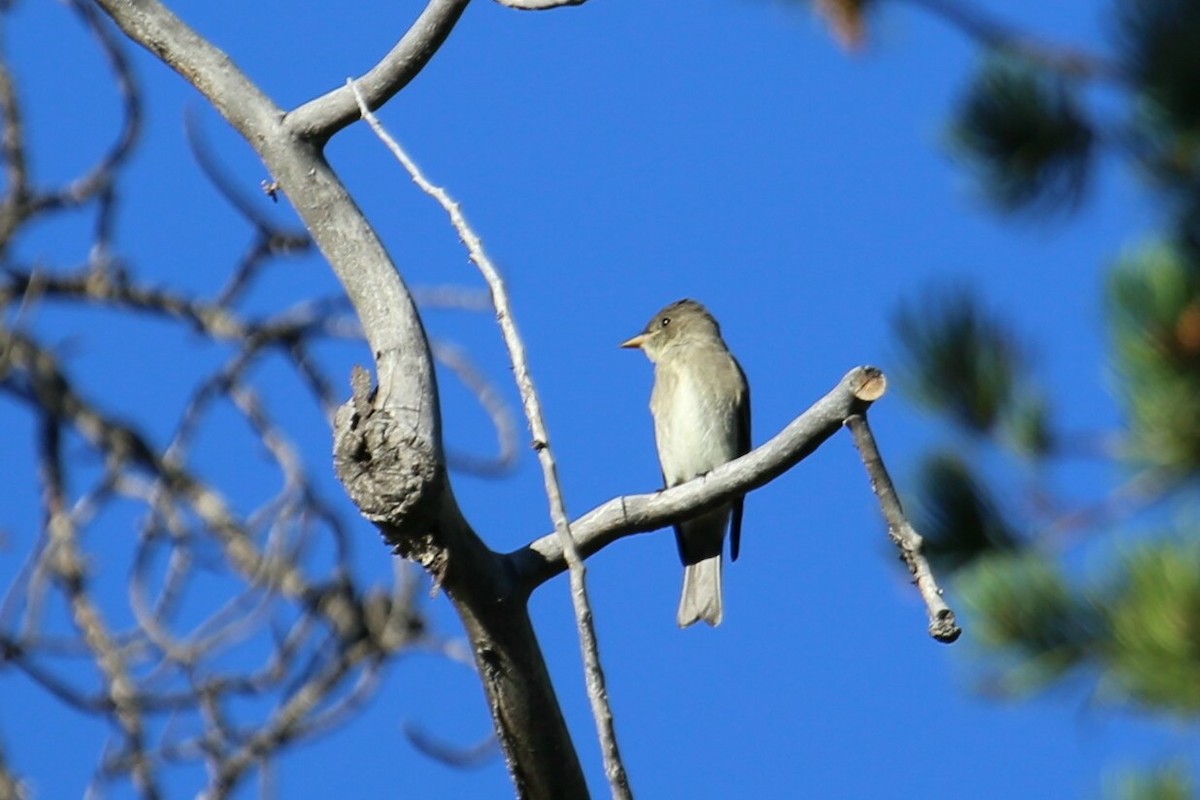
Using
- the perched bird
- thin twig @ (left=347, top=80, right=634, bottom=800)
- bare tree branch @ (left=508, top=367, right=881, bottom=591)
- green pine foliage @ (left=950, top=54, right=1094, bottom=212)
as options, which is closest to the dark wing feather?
the perched bird

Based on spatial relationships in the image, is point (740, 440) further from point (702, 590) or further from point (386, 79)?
point (386, 79)

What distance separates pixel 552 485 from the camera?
2.08 metres

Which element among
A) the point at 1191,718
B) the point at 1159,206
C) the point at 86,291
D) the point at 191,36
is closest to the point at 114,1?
the point at 191,36

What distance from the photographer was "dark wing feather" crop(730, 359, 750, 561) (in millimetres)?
6320

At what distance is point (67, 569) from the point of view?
4.48 metres

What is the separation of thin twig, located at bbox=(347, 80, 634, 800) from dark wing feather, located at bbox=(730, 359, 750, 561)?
3.95 meters

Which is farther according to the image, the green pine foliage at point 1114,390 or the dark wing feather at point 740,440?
the dark wing feather at point 740,440

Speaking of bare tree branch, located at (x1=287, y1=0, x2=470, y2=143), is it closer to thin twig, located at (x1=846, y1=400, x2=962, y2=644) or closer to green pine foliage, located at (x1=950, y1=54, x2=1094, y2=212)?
thin twig, located at (x1=846, y1=400, x2=962, y2=644)

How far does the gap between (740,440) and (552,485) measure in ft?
14.7

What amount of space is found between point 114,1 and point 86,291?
218 centimetres

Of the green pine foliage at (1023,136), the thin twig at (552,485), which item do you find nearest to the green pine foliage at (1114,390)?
the green pine foliage at (1023,136)

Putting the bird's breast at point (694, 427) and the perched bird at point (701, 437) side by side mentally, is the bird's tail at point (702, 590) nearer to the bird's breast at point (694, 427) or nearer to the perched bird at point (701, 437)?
the perched bird at point (701, 437)

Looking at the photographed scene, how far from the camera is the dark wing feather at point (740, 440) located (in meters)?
6.32

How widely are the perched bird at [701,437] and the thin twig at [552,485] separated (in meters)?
3.89
